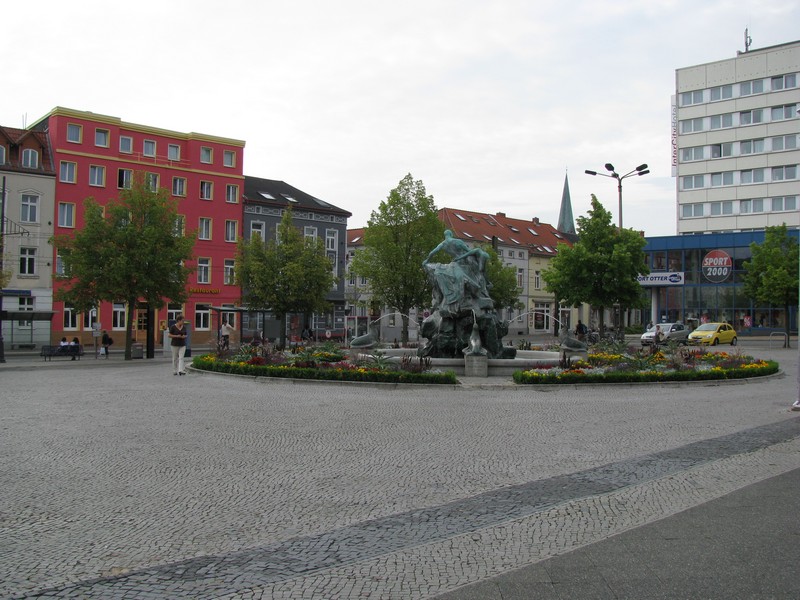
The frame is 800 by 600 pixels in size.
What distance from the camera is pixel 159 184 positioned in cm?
5066

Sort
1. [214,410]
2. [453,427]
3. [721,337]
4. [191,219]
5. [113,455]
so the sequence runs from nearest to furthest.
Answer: [113,455]
[453,427]
[214,410]
[721,337]
[191,219]

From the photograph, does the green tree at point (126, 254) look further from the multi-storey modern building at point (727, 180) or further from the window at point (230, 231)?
the multi-storey modern building at point (727, 180)

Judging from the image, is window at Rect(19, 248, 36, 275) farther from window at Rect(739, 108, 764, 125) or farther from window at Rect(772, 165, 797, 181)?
window at Rect(772, 165, 797, 181)

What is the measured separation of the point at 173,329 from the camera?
2069cm

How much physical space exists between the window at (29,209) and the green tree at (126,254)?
53.2ft

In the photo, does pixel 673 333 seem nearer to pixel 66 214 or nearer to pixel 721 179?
pixel 721 179

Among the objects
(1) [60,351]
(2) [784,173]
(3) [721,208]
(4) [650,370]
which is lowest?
(1) [60,351]

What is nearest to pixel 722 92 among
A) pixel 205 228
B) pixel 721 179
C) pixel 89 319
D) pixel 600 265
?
pixel 721 179

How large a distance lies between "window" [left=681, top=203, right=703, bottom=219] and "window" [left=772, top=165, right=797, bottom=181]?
21.2 ft

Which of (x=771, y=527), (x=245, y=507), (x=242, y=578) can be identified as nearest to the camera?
(x=242, y=578)

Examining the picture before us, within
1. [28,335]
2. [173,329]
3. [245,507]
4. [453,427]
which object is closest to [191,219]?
[28,335]

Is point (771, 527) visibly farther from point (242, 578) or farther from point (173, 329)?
point (173, 329)

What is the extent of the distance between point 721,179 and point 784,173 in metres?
5.07

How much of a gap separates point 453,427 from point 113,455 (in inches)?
194
